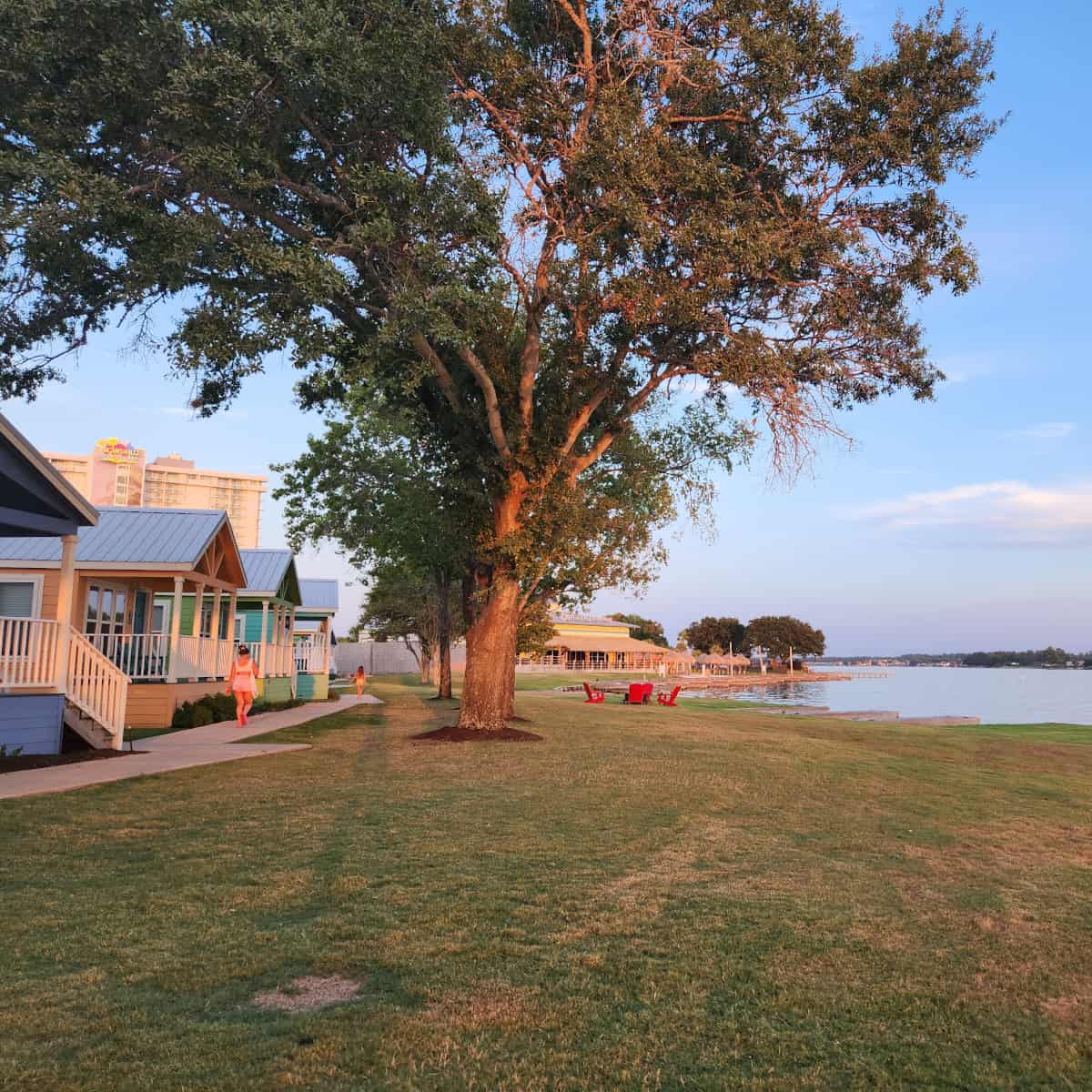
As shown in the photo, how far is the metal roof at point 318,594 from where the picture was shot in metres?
39.9

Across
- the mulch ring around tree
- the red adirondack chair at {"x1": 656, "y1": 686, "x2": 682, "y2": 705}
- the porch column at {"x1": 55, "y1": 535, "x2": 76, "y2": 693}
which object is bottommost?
the red adirondack chair at {"x1": 656, "y1": 686, "x2": 682, "y2": 705}

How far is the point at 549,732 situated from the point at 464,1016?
1619 centimetres

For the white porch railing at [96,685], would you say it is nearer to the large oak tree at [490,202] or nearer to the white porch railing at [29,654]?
the white porch railing at [29,654]

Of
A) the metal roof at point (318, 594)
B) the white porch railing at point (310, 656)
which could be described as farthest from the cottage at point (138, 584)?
the metal roof at point (318, 594)

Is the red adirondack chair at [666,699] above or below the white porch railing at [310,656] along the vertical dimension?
below

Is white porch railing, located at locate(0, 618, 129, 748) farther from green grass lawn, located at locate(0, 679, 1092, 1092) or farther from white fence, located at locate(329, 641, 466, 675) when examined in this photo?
white fence, located at locate(329, 641, 466, 675)

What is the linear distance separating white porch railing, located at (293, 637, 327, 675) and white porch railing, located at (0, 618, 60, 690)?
22.9 m

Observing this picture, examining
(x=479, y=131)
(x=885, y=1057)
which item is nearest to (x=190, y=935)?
(x=885, y=1057)

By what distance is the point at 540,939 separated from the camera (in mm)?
5152

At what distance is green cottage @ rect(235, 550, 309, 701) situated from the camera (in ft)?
93.9

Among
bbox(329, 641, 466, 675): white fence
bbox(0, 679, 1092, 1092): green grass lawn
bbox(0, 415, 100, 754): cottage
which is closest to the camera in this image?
bbox(0, 679, 1092, 1092): green grass lawn

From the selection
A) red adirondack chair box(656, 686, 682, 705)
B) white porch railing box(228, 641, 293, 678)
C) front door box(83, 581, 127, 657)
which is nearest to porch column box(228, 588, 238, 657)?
white porch railing box(228, 641, 293, 678)

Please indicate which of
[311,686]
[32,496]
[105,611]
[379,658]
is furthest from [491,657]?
[379,658]

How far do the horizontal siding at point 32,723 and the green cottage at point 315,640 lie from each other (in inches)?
847
